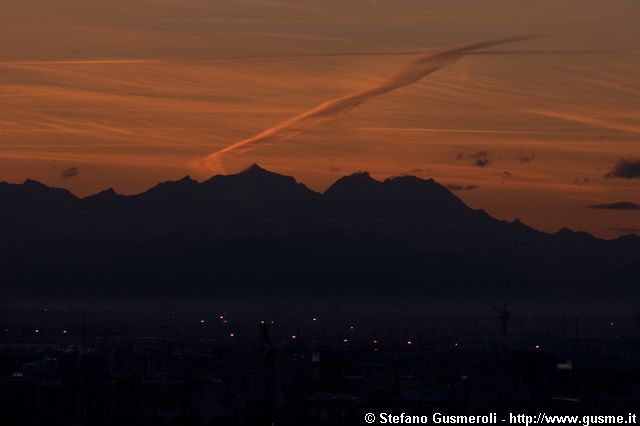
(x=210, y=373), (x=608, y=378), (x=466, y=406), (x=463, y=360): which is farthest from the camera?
(x=463, y=360)

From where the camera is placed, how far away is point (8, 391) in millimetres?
95438

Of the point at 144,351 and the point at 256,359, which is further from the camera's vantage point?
the point at 144,351

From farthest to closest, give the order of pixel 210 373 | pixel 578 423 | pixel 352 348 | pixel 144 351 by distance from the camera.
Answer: pixel 352 348 < pixel 144 351 < pixel 210 373 < pixel 578 423

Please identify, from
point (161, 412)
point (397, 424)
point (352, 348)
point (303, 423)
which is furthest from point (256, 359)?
point (397, 424)

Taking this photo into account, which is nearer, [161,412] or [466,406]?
[466,406]

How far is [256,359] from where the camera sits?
148000 millimetres

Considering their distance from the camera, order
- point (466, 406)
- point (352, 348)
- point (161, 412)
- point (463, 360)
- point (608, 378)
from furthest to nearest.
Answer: point (352, 348) → point (463, 360) → point (608, 378) → point (161, 412) → point (466, 406)

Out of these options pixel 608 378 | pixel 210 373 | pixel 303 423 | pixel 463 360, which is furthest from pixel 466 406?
pixel 463 360

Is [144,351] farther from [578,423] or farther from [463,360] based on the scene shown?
[578,423]

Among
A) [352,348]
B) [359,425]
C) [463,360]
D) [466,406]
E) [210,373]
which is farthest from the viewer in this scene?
[352,348]

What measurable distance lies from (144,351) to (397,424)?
3623 inches

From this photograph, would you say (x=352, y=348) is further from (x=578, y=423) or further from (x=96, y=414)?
(x=578, y=423)

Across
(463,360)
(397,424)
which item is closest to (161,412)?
(397,424)

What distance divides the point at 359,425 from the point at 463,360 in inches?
2719
